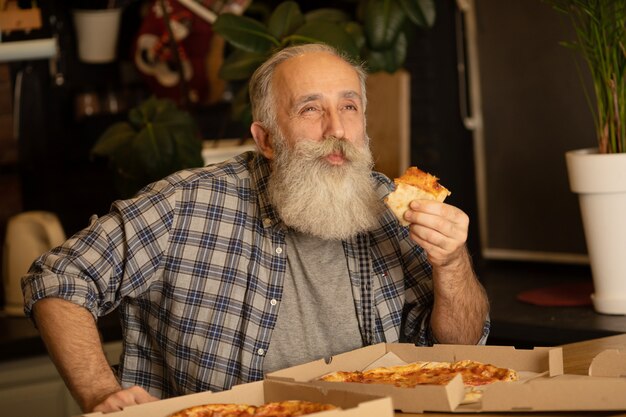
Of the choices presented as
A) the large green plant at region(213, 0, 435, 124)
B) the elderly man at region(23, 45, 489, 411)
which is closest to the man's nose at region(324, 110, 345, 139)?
the elderly man at region(23, 45, 489, 411)

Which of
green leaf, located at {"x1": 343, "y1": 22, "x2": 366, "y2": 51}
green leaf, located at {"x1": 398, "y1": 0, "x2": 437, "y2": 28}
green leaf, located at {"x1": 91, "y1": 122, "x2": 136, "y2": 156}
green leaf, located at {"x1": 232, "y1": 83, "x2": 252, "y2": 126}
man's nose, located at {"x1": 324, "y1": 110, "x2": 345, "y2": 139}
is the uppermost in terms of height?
green leaf, located at {"x1": 398, "y1": 0, "x2": 437, "y2": 28}

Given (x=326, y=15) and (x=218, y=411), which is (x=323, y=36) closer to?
(x=326, y=15)

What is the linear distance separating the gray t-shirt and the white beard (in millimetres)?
73

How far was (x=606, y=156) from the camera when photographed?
336cm

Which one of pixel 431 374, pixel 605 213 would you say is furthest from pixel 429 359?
pixel 605 213

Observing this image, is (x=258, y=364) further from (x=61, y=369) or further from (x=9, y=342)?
(x=9, y=342)

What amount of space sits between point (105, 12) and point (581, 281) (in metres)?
2.27

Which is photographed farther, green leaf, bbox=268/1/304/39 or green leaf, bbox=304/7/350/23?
→ green leaf, bbox=304/7/350/23

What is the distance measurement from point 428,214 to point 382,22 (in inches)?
75.5

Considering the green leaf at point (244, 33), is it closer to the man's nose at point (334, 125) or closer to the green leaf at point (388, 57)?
the green leaf at point (388, 57)

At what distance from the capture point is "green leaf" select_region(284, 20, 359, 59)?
11.8 ft

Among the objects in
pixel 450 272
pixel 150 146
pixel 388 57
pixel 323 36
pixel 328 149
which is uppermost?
pixel 323 36

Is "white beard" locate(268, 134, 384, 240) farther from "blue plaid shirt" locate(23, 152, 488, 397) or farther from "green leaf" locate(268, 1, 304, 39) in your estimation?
"green leaf" locate(268, 1, 304, 39)

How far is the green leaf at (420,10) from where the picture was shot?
3947 mm
